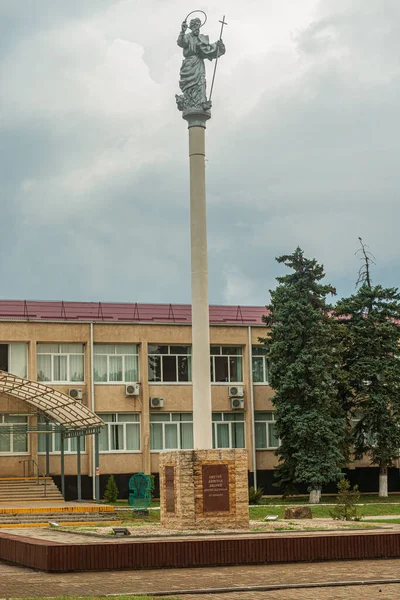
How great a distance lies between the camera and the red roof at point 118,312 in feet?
138

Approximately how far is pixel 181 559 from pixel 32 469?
23.5 meters

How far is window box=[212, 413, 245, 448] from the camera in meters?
41.8

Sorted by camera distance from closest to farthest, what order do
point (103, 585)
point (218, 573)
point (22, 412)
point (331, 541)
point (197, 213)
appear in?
point (103, 585) → point (218, 573) → point (331, 541) → point (197, 213) → point (22, 412)

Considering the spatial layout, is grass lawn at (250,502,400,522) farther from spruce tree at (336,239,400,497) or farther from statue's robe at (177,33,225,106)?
statue's robe at (177,33,225,106)

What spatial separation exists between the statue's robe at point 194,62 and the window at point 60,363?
16019 millimetres

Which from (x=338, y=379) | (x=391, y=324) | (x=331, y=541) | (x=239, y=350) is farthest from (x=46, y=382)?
(x=331, y=541)

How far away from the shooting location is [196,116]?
26594mm

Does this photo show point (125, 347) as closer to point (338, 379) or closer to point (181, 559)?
point (338, 379)

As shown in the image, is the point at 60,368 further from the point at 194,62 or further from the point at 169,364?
the point at 194,62

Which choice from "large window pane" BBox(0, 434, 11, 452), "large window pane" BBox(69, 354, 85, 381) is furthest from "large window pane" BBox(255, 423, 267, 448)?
"large window pane" BBox(0, 434, 11, 452)

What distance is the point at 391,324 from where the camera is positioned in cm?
4075

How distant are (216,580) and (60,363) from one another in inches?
1038

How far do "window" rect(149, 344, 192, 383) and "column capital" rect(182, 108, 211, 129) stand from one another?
52.8 feet

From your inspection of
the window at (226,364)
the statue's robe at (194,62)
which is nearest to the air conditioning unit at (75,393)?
the window at (226,364)
